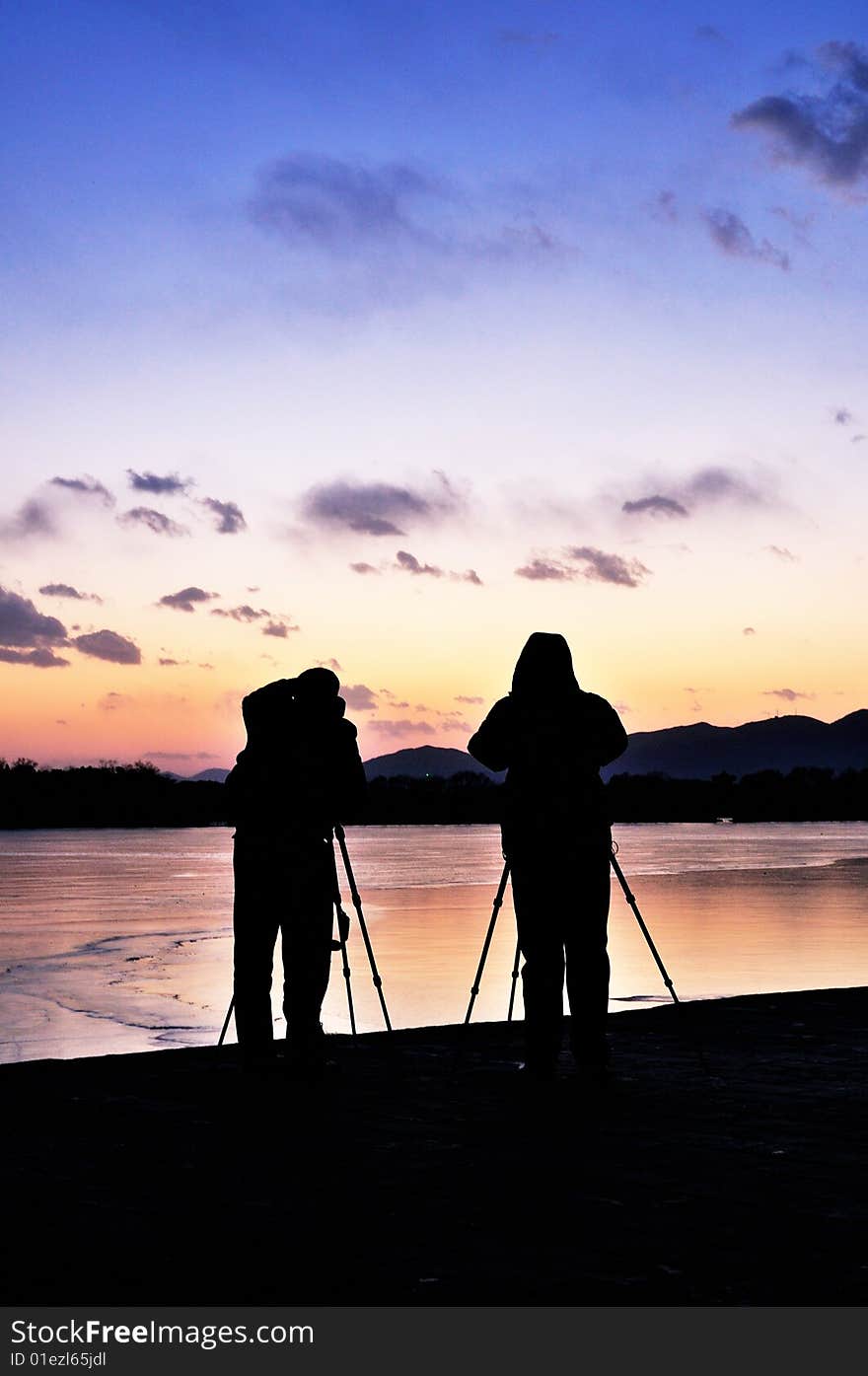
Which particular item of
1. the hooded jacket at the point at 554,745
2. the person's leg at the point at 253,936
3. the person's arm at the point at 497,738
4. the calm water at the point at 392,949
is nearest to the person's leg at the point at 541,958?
the hooded jacket at the point at 554,745

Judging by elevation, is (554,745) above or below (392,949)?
above

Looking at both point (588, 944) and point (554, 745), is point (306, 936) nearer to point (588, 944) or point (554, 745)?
point (588, 944)

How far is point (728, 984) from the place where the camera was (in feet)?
53.7

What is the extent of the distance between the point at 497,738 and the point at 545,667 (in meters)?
0.49

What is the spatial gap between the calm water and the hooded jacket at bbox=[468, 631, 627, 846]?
5.25 m

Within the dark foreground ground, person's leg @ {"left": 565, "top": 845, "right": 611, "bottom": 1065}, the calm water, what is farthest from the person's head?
the calm water

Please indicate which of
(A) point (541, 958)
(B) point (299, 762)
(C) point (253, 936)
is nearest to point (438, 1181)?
(A) point (541, 958)

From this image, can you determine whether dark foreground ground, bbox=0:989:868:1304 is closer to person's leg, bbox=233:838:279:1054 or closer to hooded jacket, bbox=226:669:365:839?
person's leg, bbox=233:838:279:1054

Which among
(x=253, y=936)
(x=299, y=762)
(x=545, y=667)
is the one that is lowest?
(x=253, y=936)

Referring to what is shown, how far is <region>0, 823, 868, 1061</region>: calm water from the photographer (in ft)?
45.4

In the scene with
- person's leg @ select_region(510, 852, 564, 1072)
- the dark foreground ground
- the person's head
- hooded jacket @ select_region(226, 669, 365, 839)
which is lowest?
the dark foreground ground

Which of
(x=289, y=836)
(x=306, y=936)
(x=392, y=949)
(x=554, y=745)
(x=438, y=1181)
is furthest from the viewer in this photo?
(x=392, y=949)

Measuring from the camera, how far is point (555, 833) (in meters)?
7.79

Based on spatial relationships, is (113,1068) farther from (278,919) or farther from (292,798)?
(292,798)
